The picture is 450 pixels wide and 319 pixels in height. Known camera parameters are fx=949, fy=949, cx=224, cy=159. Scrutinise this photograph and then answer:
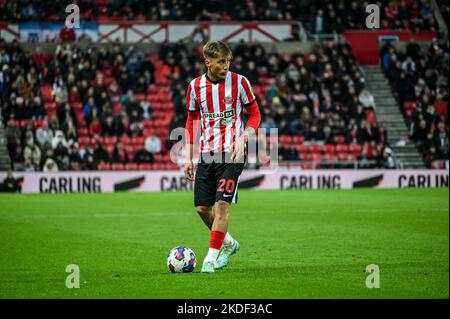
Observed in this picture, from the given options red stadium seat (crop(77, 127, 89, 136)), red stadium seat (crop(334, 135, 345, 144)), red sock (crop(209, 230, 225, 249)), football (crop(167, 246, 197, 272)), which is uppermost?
red stadium seat (crop(77, 127, 89, 136))

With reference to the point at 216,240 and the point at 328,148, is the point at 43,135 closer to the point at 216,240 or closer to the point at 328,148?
the point at 328,148

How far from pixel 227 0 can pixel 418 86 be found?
8.85 meters

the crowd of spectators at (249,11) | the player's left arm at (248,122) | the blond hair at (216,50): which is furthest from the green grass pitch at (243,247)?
the crowd of spectators at (249,11)

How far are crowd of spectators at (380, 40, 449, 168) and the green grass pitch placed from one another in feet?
29.3

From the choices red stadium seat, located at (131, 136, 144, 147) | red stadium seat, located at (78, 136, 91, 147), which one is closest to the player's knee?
red stadium seat, located at (78, 136, 91, 147)

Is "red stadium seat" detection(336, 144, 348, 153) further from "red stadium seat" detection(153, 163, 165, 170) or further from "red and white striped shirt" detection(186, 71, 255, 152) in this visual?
"red and white striped shirt" detection(186, 71, 255, 152)

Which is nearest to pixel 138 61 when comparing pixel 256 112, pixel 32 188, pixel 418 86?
pixel 32 188

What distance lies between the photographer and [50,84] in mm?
33344

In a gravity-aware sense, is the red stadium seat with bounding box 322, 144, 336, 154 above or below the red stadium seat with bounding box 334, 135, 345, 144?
below

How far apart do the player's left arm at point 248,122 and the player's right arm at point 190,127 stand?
545 mm

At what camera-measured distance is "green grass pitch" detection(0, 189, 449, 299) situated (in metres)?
9.09

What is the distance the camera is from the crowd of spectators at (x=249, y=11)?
37219mm

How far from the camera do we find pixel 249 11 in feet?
129

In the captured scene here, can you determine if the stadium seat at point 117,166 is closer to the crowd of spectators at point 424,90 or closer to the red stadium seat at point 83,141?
the red stadium seat at point 83,141
